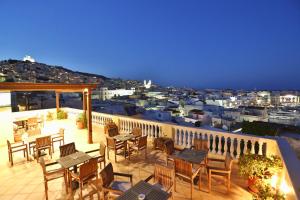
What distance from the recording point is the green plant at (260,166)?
3686 mm

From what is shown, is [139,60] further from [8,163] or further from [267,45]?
[8,163]

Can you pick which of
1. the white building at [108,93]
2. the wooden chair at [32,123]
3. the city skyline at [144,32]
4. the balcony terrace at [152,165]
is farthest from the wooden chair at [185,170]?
the white building at [108,93]

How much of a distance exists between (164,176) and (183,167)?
0.64 metres

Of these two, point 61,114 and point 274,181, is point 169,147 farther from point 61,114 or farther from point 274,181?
point 61,114

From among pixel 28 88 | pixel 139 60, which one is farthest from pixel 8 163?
pixel 139 60

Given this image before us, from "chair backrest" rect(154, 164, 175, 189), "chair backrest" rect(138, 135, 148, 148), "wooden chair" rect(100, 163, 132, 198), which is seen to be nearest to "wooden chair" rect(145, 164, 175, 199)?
"chair backrest" rect(154, 164, 175, 189)

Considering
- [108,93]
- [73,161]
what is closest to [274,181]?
[73,161]

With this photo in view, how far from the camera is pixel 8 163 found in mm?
5637

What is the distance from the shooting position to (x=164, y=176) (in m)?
3.29

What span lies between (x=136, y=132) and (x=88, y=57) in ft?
229

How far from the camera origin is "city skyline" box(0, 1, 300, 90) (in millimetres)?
35188

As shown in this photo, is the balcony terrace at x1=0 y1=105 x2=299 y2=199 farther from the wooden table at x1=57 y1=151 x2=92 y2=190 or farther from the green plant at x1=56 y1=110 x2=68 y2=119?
the green plant at x1=56 y1=110 x2=68 y2=119

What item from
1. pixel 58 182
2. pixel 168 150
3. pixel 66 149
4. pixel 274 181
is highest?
pixel 66 149

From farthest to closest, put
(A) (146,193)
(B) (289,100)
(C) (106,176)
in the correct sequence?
(B) (289,100) < (C) (106,176) < (A) (146,193)
